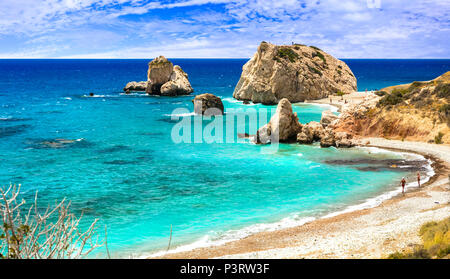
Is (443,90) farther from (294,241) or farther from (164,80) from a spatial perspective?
(164,80)

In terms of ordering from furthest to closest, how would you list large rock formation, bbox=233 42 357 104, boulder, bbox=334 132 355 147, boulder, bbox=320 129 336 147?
large rock formation, bbox=233 42 357 104, boulder, bbox=320 129 336 147, boulder, bbox=334 132 355 147

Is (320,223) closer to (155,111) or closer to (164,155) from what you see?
(164,155)

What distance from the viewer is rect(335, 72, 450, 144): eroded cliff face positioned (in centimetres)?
4659

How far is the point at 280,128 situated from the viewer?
5019 cm

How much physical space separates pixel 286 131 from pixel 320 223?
84.8 ft

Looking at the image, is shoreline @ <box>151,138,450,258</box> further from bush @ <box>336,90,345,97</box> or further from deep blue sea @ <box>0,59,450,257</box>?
bush @ <box>336,90,345,97</box>

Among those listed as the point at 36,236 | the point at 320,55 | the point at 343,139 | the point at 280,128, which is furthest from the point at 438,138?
the point at 320,55

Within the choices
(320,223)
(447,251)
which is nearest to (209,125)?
(320,223)

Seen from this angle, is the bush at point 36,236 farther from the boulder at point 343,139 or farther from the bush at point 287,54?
the bush at point 287,54

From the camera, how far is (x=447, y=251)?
13.1 meters

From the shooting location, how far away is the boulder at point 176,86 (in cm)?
10794

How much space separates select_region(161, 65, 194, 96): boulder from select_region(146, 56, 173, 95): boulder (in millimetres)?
1870

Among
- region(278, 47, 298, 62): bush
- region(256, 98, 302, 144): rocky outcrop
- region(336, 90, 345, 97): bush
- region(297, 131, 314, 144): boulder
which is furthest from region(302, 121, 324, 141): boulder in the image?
region(336, 90, 345, 97): bush

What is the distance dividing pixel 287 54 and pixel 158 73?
36.5 metres
